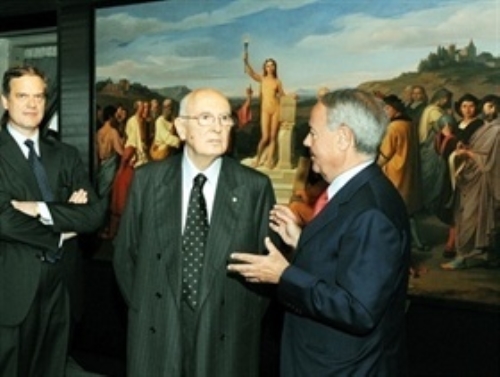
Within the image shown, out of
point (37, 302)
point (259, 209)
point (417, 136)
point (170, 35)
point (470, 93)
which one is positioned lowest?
point (37, 302)

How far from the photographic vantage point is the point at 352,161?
7.41 feet

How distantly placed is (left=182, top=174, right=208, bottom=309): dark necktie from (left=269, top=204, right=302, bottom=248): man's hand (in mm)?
339

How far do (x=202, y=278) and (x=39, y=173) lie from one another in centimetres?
115

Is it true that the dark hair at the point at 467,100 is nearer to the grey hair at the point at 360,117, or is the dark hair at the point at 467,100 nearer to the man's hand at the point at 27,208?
the grey hair at the point at 360,117

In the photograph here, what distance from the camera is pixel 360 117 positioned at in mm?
2199

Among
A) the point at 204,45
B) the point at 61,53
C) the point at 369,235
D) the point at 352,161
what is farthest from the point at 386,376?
the point at 61,53

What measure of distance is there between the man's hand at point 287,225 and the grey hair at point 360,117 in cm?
55

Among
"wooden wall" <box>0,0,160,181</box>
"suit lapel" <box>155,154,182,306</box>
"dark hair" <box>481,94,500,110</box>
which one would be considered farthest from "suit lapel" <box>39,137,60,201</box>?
"dark hair" <box>481,94,500,110</box>

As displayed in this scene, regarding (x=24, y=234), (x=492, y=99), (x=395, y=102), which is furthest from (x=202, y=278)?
(x=492, y=99)

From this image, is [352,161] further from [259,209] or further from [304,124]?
[304,124]

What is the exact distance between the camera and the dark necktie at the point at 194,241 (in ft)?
9.42

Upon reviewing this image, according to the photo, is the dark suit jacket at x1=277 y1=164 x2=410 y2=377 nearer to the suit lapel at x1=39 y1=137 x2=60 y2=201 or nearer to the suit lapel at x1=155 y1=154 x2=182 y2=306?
the suit lapel at x1=155 y1=154 x2=182 y2=306

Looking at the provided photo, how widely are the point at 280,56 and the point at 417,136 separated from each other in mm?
1061

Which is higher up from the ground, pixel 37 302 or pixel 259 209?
pixel 259 209
